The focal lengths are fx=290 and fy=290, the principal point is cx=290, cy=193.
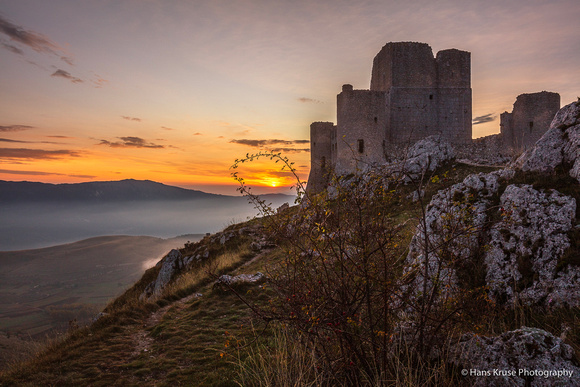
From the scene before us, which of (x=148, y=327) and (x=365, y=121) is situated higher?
(x=365, y=121)

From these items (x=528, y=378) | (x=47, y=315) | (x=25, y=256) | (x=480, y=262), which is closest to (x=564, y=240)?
(x=480, y=262)

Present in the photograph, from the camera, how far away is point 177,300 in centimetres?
1126

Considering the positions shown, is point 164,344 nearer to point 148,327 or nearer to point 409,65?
point 148,327

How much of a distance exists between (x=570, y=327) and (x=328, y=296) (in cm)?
327

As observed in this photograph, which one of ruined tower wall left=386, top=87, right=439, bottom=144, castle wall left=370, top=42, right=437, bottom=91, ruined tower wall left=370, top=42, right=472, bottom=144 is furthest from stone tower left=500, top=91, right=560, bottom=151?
castle wall left=370, top=42, right=437, bottom=91

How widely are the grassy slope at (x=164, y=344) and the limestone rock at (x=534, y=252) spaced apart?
1.48 ft

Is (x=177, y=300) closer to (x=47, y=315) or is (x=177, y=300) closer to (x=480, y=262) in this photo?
(x=480, y=262)

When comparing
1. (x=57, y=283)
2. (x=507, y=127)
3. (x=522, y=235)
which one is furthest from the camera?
(x=57, y=283)

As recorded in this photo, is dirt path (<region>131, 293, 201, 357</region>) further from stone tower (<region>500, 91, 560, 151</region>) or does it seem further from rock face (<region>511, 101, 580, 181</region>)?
stone tower (<region>500, 91, 560, 151</region>)

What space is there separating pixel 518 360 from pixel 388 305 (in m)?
1.33

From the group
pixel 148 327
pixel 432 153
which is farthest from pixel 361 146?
pixel 148 327

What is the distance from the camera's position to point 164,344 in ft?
23.6

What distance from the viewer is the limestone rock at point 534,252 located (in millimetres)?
4613

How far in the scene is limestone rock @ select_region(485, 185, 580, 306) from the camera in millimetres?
4613
